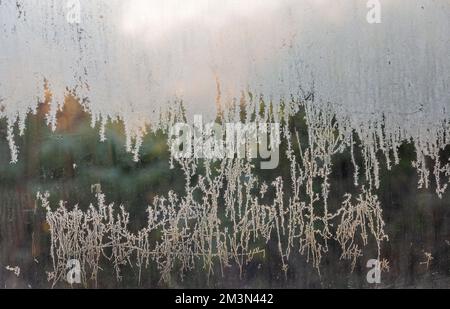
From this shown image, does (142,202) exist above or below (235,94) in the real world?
below

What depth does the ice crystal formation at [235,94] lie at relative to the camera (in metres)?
2.42

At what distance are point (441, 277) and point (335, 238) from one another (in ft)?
1.60

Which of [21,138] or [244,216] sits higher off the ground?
[21,138]

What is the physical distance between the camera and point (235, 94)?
2438 millimetres

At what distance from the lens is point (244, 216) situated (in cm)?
244

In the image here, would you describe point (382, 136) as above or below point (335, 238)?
above

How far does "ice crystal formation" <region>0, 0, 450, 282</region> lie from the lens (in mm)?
2422
